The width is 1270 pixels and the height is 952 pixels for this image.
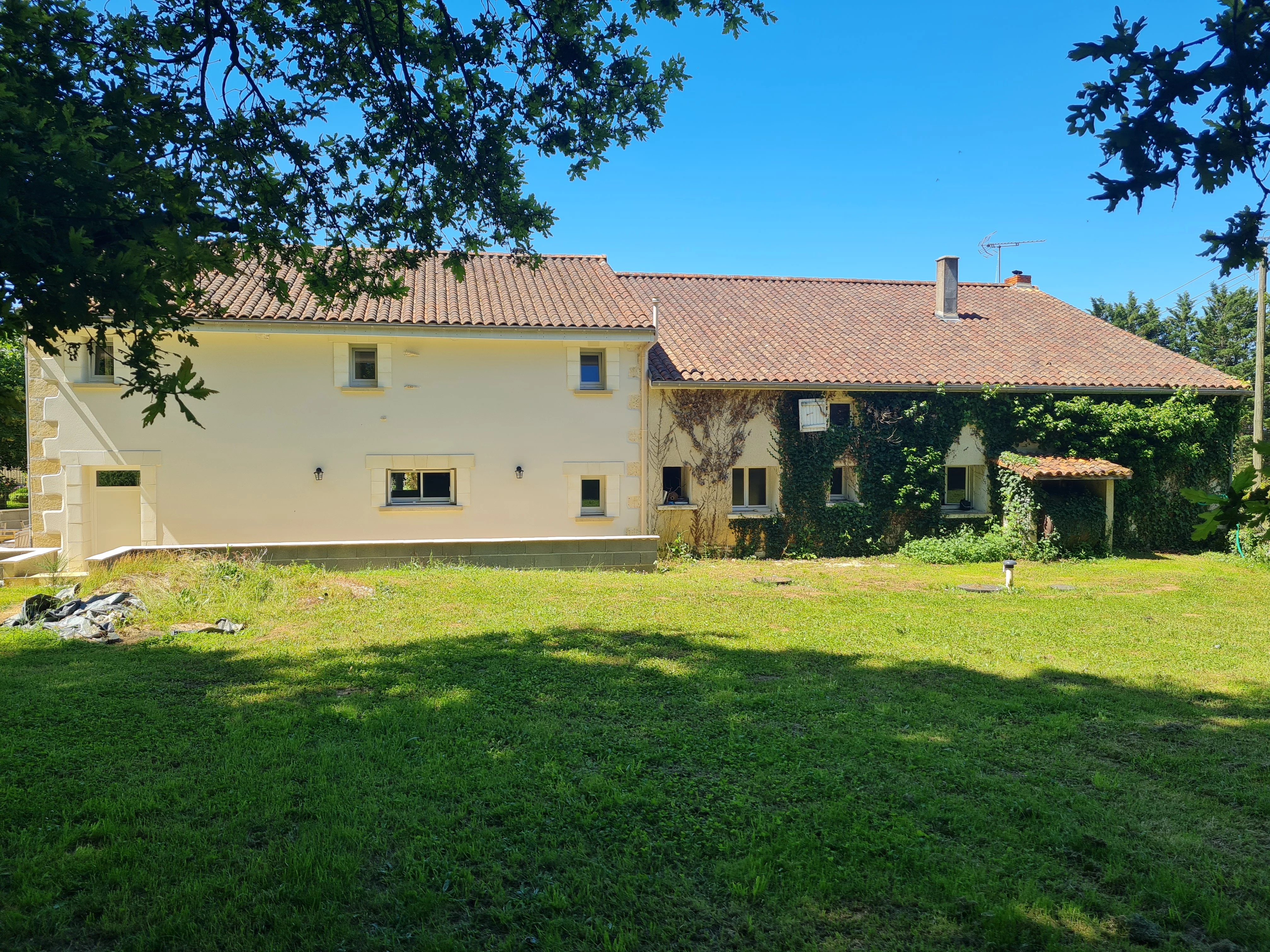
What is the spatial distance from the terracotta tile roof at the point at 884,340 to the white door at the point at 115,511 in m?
10.6

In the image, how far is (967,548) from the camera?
17.1 meters

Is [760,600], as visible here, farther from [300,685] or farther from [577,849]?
[577,849]

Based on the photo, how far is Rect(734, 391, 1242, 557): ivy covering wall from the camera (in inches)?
697

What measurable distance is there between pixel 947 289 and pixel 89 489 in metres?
21.2

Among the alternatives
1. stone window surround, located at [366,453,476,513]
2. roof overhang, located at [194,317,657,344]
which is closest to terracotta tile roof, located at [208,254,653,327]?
roof overhang, located at [194,317,657,344]

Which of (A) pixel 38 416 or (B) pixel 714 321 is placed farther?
(B) pixel 714 321

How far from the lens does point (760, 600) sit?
11.3 m

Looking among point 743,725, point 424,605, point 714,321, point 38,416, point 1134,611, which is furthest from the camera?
point 714,321

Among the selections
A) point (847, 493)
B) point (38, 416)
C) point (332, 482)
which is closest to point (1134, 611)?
point (847, 493)

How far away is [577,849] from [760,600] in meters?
7.86

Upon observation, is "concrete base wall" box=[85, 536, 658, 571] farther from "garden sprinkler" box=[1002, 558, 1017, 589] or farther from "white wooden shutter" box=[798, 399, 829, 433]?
"garden sprinkler" box=[1002, 558, 1017, 589]

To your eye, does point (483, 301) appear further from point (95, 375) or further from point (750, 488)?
point (95, 375)

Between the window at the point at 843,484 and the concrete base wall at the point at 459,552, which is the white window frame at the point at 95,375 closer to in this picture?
the concrete base wall at the point at 459,552

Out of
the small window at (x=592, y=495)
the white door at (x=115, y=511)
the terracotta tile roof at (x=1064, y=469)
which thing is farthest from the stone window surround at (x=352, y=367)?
the terracotta tile roof at (x=1064, y=469)
